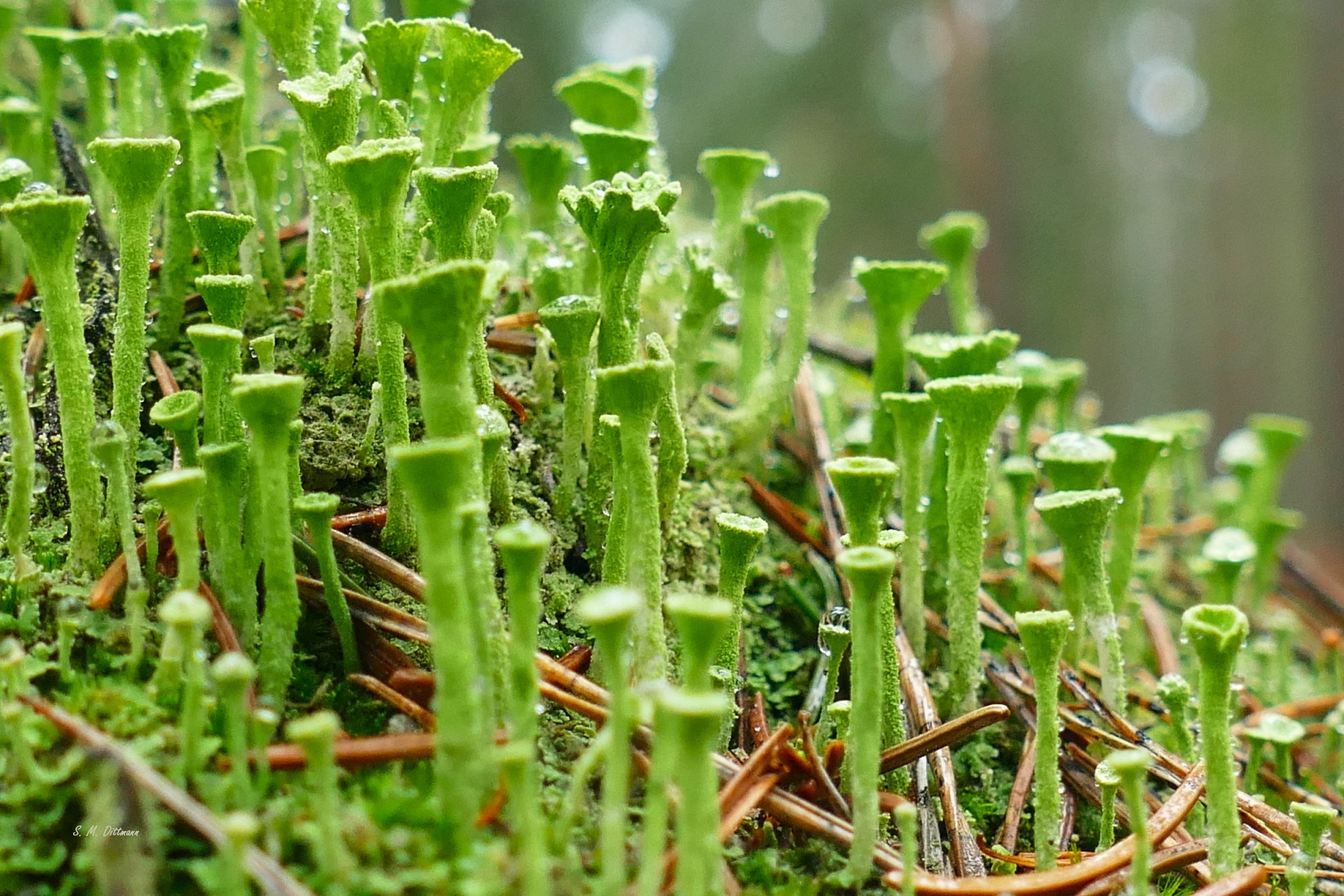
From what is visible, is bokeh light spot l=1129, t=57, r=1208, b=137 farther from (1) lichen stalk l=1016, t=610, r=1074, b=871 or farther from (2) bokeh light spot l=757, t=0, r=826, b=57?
(1) lichen stalk l=1016, t=610, r=1074, b=871

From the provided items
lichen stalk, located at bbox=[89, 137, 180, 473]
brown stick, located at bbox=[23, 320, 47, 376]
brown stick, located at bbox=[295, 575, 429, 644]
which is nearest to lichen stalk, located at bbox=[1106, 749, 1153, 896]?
brown stick, located at bbox=[295, 575, 429, 644]

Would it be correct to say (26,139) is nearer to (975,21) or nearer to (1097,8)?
(975,21)

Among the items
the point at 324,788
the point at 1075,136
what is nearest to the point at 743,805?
the point at 324,788

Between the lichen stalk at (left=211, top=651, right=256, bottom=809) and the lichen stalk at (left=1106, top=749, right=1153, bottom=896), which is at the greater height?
the lichen stalk at (left=211, top=651, right=256, bottom=809)

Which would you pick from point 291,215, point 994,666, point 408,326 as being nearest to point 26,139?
point 291,215

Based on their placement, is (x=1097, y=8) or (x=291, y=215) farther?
(x=1097, y=8)

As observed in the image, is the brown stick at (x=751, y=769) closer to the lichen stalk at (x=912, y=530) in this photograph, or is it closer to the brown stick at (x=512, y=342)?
the lichen stalk at (x=912, y=530)

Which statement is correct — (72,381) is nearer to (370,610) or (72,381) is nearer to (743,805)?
(370,610)
